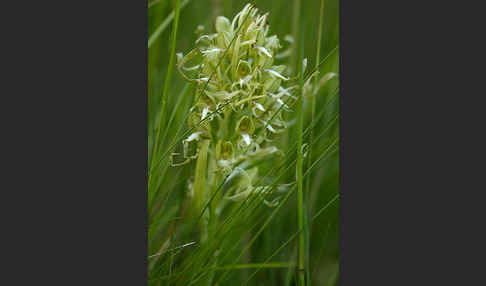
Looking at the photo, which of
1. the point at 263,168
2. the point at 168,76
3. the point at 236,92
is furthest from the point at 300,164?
the point at 168,76

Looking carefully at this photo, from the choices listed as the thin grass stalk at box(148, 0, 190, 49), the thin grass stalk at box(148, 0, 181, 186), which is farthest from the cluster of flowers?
the thin grass stalk at box(148, 0, 190, 49)

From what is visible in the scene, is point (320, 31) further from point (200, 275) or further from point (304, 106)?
point (200, 275)

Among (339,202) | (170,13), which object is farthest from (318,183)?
(170,13)

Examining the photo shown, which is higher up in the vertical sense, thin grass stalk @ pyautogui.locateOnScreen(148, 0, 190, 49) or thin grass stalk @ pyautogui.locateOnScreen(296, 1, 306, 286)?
thin grass stalk @ pyautogui.locateOnScreen(148, 0, 190, 49)

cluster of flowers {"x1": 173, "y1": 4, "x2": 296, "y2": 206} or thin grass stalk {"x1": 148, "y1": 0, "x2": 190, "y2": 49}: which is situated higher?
thin grass stalk {"x1": 148, "y1": 0, "x2": 190, "y2": 49}

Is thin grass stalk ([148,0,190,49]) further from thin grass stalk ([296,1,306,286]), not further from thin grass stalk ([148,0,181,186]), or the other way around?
thin grass stalk ([296,1,306,286])

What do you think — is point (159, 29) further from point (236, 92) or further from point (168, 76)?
point (236, 92)

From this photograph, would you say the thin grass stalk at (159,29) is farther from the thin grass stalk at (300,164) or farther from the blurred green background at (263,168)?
the thin grass stalk at (300,164)

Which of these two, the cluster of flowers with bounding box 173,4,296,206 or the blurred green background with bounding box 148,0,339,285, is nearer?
the cluster of flowers with bounding box 173,4,296,206

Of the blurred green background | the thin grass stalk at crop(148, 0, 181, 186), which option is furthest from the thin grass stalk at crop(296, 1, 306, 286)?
the thin grass stalk at crop(148, 0, 181, 186)
